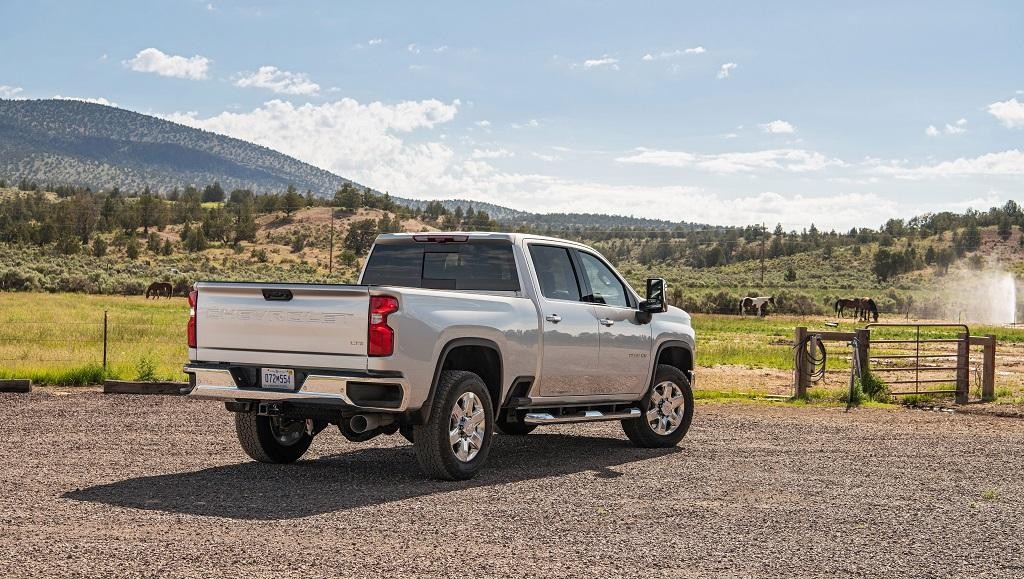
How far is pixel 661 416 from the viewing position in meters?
13.5

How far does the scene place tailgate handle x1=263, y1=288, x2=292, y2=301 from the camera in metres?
9.99

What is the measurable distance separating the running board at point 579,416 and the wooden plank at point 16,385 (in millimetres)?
9779

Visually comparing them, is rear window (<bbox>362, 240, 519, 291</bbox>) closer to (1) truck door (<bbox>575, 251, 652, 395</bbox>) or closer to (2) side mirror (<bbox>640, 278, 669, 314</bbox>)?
(1) truck door (<bbox>575, 251, 652, 395</bbox>)

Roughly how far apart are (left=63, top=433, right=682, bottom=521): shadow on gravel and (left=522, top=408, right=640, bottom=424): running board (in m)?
0.44

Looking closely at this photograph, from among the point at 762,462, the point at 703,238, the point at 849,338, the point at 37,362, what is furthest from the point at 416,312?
the point at 703,238

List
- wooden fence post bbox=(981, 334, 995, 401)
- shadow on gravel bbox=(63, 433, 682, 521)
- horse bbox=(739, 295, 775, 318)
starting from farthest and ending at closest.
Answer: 1. horse bbox=(739, 295, 775, 318)
2. wooden fence post bbox=(981, 334, 995, 401)
3. shadow on gravel bbox=(63, 433, 682, 521)

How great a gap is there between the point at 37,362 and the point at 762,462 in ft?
51.7

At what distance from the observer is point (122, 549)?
7379mm

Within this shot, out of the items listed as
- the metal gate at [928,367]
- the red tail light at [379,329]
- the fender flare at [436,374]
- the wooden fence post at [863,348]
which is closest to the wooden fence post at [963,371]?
the metal gate at [928,367]

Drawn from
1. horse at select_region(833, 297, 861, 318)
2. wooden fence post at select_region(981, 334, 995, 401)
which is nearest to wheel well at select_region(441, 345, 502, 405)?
wooden fence post at select_region(981, 334, 995, 401)

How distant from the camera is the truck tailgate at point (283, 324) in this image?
9.76 metres

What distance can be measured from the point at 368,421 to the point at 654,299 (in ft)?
13.6

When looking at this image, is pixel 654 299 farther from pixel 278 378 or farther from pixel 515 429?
pixel 278 378

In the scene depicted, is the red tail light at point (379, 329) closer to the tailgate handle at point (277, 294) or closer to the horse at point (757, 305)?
the tailgate handle at point (277, 294)
